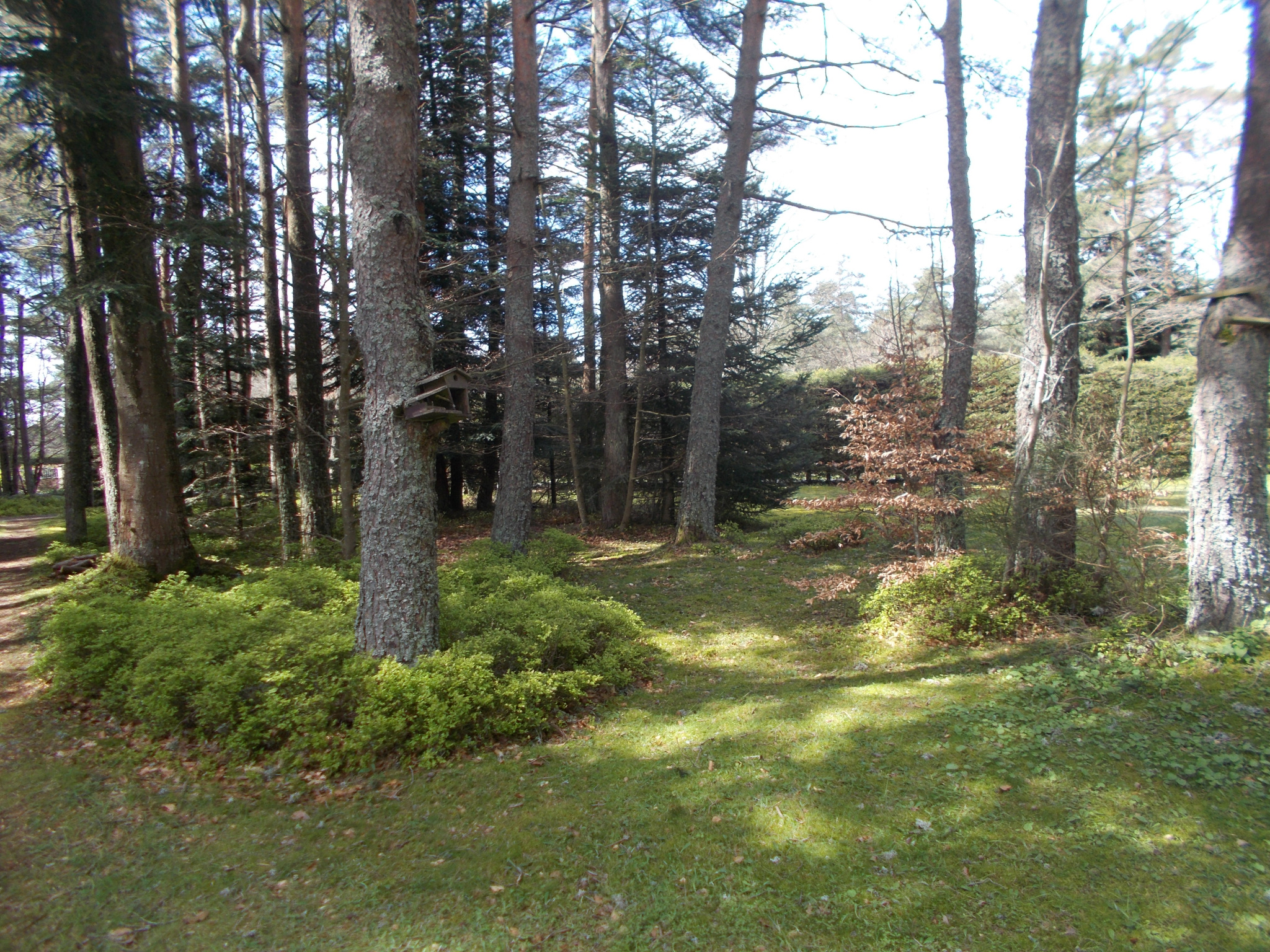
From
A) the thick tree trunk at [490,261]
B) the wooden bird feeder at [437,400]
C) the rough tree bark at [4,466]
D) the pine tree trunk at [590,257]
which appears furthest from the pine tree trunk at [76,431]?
the rough tree bark at [4,466]

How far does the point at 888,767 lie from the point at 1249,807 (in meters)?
1.77

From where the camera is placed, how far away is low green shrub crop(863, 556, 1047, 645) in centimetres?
631

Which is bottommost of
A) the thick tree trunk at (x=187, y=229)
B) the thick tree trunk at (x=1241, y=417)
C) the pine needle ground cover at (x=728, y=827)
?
the pine needle ground cover at (x=728, y=827)

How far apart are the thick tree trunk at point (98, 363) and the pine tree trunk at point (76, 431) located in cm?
345

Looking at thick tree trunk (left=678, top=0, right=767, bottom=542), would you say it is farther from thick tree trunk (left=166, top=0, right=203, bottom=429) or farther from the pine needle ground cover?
thick tree trunk (left=166, top=0, right=203, bottom=429)

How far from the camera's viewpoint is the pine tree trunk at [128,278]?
8023 mm

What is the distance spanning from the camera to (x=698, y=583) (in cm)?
941

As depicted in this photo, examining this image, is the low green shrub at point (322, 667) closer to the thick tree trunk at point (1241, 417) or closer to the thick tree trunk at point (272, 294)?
the thick tree trunk at point (272, 294)

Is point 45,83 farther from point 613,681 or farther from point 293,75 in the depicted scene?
point 613,681

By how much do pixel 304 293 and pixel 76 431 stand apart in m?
7.55

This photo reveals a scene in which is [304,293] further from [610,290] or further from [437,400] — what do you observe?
[610,290]

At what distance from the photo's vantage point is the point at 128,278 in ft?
27.4

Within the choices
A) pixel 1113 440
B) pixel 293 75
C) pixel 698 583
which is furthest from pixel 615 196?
pixel 1113 440

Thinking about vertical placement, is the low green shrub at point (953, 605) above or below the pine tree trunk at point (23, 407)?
below
